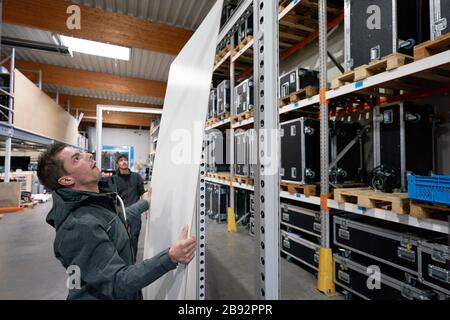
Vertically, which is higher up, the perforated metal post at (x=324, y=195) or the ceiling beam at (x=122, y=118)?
the ceiling beam at (x=122, y=118)

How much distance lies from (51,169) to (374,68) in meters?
2.54

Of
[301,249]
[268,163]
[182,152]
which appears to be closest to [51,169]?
[182,152]

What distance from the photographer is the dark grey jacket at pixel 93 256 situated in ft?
3.41

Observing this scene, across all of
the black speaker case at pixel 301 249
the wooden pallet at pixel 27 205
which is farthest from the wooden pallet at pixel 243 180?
the wooden pallet at pixel 27 205

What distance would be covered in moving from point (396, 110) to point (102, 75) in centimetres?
858

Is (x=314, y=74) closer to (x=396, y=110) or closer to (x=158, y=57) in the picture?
(x=396, y=110)

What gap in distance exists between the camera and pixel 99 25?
4453mm

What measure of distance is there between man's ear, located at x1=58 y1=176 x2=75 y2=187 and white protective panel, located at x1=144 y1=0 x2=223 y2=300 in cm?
52

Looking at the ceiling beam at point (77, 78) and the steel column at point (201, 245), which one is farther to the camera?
the ceiling beam at point (77, 78)

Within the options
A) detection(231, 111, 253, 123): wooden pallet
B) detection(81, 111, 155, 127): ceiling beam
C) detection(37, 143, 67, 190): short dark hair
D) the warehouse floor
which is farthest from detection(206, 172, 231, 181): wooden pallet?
detection(81, 111, 155, 127): ceiling beam

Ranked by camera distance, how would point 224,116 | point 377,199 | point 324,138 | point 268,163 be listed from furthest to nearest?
1. point 224,116
2. point 324,138
3. point 377,199
4. point 268,163

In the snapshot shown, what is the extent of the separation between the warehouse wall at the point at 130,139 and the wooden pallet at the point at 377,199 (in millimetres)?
17748

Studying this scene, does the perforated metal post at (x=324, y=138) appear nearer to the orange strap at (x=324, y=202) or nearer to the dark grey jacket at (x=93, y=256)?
the orange strap at (x=324, y=202)

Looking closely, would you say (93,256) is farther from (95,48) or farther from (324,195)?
(95,48)
